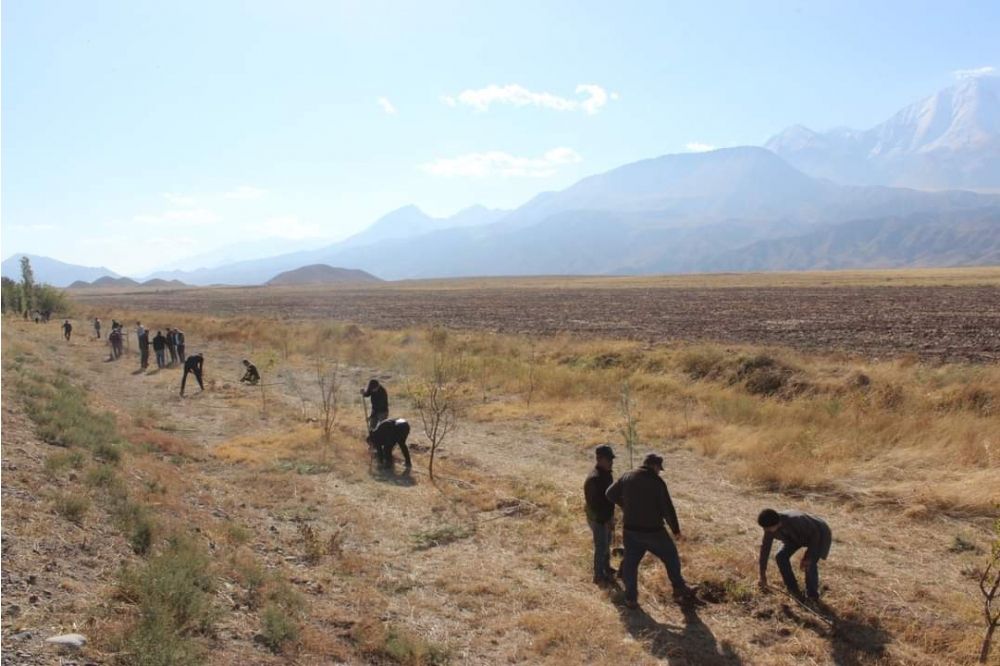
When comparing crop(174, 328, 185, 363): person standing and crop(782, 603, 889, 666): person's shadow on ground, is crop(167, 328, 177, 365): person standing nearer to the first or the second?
Answer: crop(174, 328, 185, 363): person standing

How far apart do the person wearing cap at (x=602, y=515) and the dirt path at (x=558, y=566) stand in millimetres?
284

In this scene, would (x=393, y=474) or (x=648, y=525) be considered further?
(x=393, y=474)

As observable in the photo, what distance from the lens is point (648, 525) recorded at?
6.58 meters

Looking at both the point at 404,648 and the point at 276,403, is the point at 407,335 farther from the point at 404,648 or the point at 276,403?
the point at 404,648

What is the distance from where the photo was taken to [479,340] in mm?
29266

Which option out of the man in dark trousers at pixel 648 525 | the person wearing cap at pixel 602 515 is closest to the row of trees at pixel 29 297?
the person wearing cap at pixel 602 515

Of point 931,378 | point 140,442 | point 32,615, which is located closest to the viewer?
point 32,615

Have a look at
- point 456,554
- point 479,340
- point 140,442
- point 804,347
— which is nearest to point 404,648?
point 456,554

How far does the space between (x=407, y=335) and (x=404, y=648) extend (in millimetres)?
27018

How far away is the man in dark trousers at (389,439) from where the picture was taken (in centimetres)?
1216

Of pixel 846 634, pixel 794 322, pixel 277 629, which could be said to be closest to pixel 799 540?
pixel 846 634

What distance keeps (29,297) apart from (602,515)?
60.3 metres

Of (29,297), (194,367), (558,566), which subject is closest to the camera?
(558,566)

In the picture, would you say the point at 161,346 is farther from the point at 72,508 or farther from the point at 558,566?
the point at 558,566
